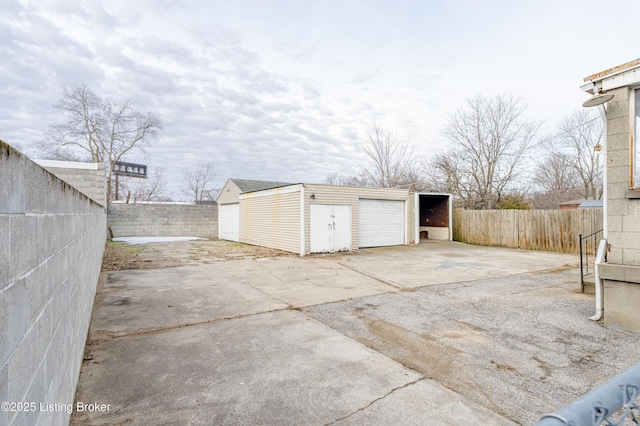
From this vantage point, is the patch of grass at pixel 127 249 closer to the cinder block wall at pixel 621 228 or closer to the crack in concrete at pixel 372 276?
the crack in concrete at pixel 372 276

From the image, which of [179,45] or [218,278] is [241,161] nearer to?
[179,45]

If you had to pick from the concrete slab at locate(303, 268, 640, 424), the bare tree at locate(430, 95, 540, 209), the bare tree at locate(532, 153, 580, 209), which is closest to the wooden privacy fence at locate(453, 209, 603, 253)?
the bare tree at locate(430, 95, 540, 209)

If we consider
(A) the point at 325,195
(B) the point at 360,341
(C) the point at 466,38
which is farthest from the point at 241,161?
(B) the point at 360,341

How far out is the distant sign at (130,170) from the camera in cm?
3303

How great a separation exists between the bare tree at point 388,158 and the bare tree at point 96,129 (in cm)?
1895

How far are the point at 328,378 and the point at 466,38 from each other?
39.2 ft

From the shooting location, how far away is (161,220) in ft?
63.2

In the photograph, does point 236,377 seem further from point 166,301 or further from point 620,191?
point 620,191

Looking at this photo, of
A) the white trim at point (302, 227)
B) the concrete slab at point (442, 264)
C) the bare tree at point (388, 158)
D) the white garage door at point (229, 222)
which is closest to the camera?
the concrete slab at point (442, 264)

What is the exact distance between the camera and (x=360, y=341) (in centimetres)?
399

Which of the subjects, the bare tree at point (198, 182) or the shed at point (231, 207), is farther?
the bare tree at point (198, 182)

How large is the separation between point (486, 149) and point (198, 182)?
34.5 metres

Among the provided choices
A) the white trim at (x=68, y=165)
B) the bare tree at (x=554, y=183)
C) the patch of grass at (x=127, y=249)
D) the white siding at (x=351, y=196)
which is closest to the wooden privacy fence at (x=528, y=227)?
the white siding at (x=351, y=196)

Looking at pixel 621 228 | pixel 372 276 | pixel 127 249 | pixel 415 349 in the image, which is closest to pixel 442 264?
pixel 372 276
